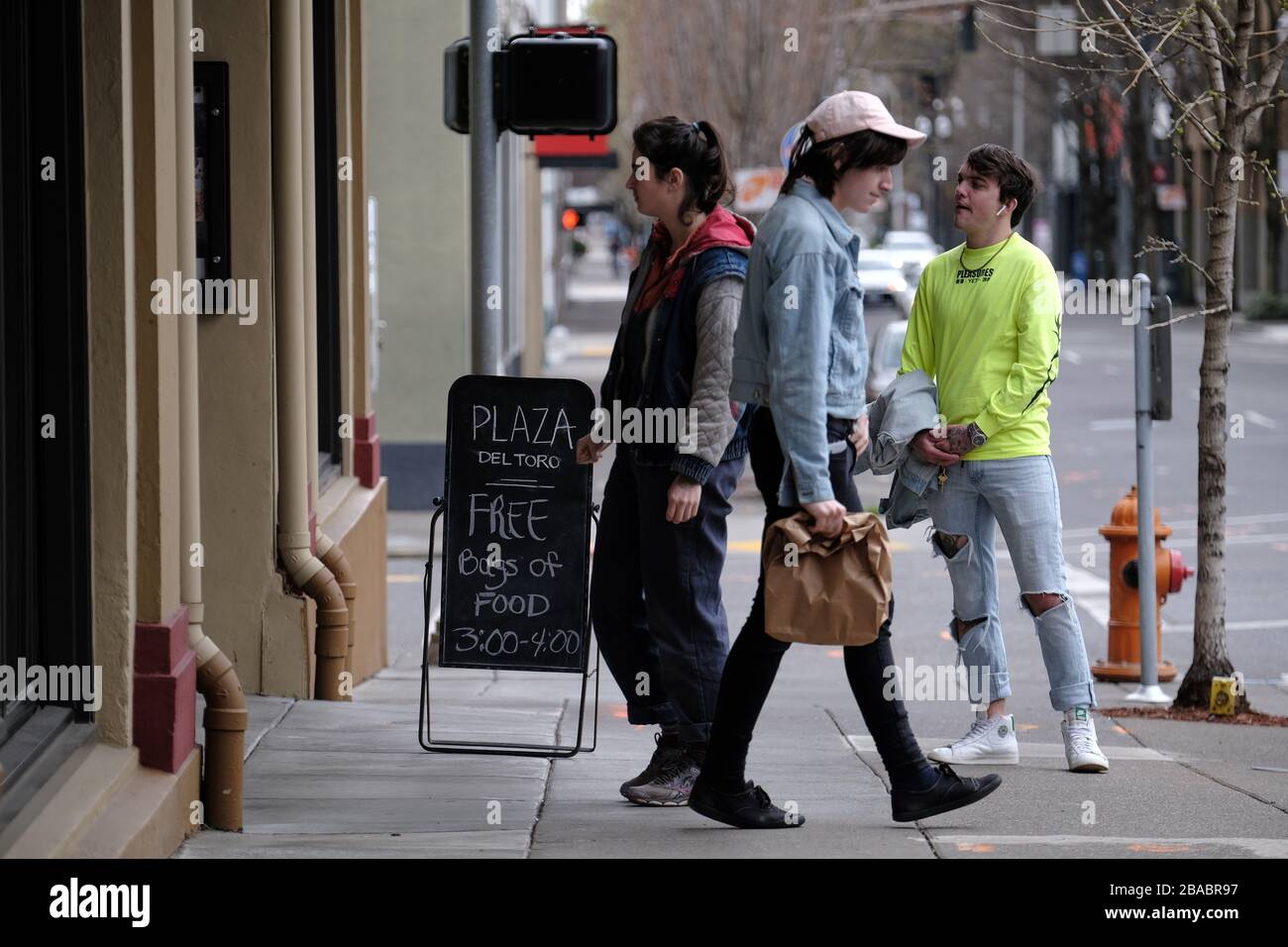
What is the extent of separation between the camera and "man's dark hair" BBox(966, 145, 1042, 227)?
6199mm

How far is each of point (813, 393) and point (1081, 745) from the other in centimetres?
199

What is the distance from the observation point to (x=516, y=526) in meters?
6.25

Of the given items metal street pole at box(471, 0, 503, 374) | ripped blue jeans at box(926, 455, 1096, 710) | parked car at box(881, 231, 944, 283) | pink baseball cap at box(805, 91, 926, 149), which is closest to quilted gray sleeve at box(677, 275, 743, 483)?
pink baseball cap at box(805, 91, 926, 149)

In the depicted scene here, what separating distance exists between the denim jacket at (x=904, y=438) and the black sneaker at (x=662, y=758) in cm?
104

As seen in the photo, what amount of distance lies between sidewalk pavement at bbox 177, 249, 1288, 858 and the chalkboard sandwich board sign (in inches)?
15.3

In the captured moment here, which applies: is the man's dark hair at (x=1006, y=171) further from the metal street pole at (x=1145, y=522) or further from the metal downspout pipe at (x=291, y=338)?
the metal downspout pipe at (x=291, y=338)

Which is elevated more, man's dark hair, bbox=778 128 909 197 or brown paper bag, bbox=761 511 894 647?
man's dark hair, bbox=778 128 909 197

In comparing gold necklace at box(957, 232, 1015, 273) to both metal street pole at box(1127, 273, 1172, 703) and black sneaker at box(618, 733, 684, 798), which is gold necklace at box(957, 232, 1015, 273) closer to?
black sneaker at box(618, 733, 684, 798)

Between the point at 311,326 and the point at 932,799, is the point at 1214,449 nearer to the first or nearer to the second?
the point at 932,799

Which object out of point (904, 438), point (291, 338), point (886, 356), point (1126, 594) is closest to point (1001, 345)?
point (904, 438)

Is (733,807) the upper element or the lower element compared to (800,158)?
lower

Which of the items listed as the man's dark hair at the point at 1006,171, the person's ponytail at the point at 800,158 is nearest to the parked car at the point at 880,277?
the man's dark hair at the point at 1006,171
